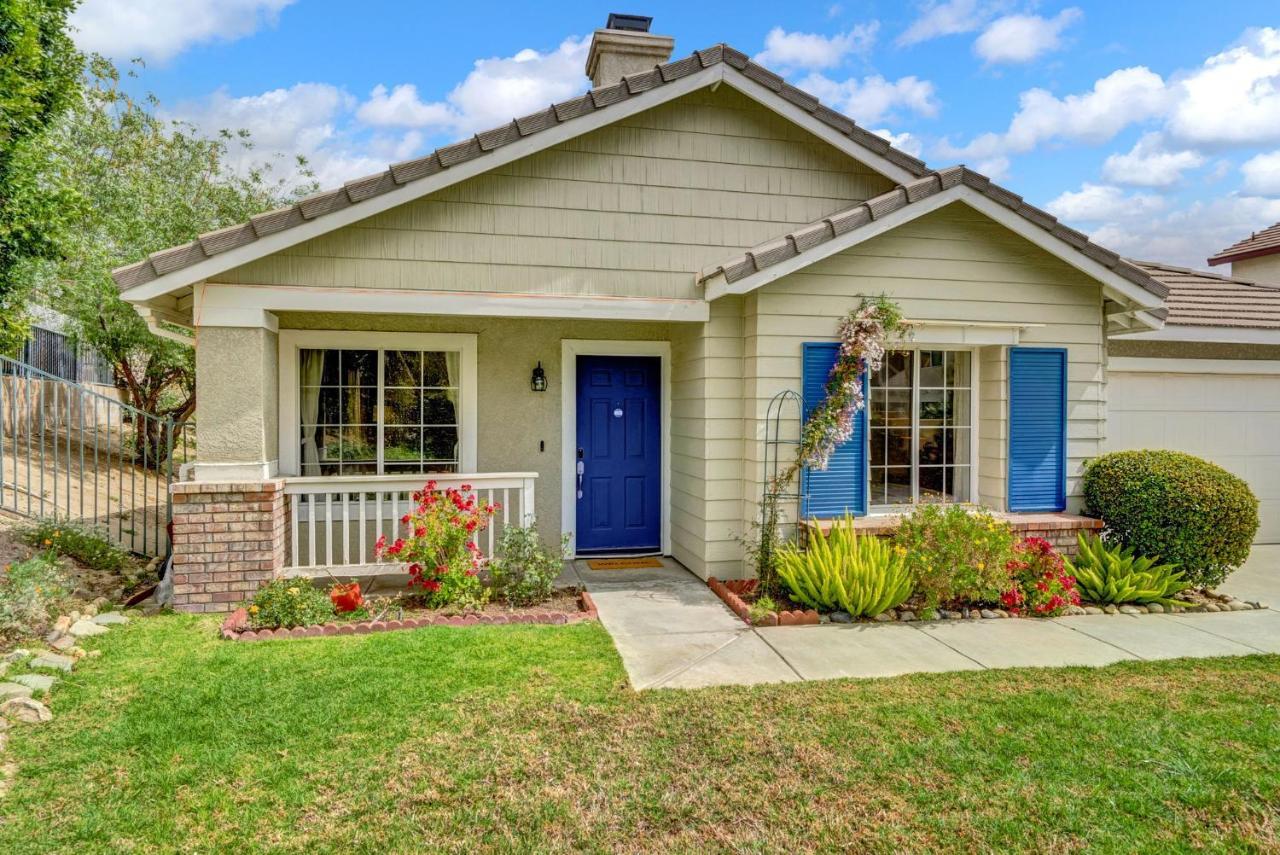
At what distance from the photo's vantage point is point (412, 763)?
3.56m

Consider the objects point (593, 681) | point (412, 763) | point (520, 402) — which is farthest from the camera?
point (520, 402)

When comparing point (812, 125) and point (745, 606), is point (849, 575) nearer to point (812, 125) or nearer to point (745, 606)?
point (745, 606)

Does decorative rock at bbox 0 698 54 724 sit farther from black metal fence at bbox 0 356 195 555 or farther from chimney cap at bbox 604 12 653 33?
chimney cap at bbox 604 12 653 33

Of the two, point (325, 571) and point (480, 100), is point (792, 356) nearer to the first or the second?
point (325, 571)

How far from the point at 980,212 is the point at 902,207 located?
879mm

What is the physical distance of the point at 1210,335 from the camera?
9.01 metres

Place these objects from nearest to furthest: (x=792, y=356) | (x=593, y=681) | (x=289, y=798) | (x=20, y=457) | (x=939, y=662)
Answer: (x=289, y=798)
(x=593, y=681)
(x=939, y=662)
(x=792, y=356)
(x=20, y=457)

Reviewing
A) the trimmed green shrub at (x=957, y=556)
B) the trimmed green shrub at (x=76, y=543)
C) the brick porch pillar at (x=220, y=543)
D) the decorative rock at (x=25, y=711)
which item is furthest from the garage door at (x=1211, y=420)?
the trimmed green shrub at (x=76, y=543)

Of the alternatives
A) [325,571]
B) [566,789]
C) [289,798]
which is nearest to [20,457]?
[325,571]

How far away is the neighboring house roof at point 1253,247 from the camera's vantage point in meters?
14.1

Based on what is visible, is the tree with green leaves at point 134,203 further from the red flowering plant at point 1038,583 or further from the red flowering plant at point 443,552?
the red flowering plant at point 1038,583

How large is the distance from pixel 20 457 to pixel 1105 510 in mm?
15392

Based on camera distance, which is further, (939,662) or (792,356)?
(792,356)

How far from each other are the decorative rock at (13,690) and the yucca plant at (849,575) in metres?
5.18
